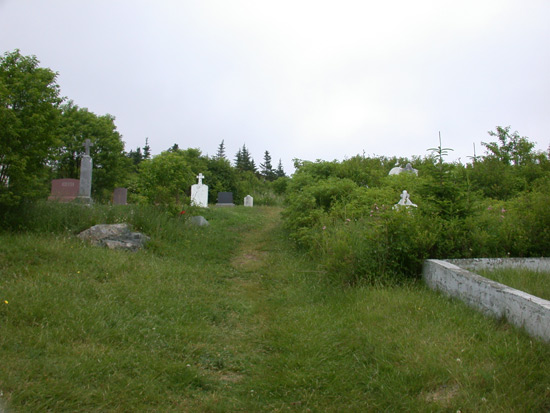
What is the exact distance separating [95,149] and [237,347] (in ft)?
85.6

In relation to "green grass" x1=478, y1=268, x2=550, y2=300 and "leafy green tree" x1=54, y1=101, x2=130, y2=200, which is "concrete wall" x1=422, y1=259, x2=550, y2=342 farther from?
"leafy green tree" x1=54, y1=101, x2=130, y2=200

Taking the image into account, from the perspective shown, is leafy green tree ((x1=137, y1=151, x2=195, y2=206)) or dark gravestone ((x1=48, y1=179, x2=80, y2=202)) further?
dark gravestone ((x1=48, y1=179, x2=80, y2=202))

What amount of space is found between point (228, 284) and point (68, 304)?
116 inches

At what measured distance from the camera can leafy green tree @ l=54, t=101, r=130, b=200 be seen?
81.8 ft

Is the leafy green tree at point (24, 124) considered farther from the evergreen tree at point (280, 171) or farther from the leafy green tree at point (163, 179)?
the evergreen tree at point (280, 171)

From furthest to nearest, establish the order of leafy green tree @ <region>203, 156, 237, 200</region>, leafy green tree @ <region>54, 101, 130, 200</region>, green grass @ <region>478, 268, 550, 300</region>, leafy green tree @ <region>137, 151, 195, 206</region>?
1. leafy green tree @ <region>203, 156, 237, 200</region>
2. leafy green tree @ <region>54, 101, 130, 200</region>
3. leafy green tree @ <region>137, 151, 195, 206</region>
4. green grass @ <region>478, 268, 550, 300</region>

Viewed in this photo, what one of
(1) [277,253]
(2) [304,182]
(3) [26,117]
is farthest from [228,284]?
(2) [304,182]

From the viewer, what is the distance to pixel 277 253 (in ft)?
30.7

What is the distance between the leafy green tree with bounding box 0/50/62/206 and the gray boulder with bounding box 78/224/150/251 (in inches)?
61.8

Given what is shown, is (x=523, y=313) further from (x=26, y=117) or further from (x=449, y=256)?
(x=26, y=117)

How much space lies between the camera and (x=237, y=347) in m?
4.10

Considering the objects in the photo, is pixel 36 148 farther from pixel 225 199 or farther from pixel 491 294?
pixel 225 199

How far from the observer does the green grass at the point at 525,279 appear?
4.11m

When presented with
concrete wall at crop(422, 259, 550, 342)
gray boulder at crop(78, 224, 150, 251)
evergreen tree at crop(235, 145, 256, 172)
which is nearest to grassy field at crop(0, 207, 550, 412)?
concrete wall at crop(422, 259, 550, 342)
